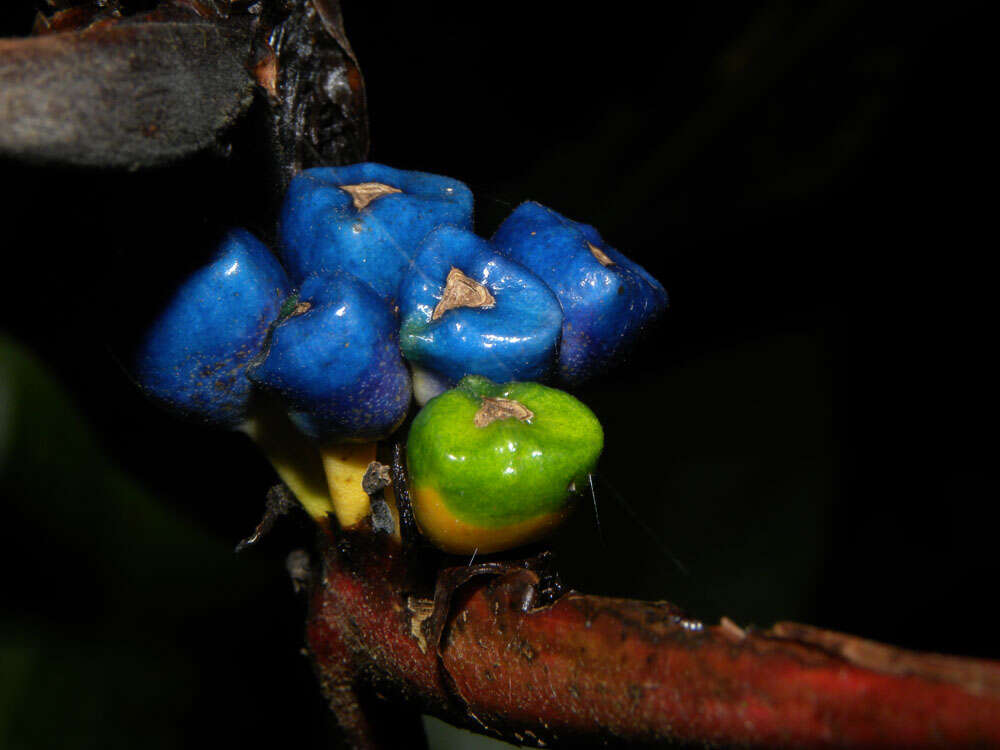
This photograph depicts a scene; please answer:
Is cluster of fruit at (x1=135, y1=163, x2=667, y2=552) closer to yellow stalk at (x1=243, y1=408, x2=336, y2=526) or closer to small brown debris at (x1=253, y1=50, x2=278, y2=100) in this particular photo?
yellow stalk at (x1=243, y1=408, x2=336, y2=526)

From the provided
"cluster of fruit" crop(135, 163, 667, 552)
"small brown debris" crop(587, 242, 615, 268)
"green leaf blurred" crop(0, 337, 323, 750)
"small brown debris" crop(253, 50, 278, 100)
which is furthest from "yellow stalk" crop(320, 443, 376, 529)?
"green leaf blurred" crop(0, 337, 323, 750)

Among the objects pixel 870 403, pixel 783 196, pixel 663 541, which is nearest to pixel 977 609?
pixel 870 403

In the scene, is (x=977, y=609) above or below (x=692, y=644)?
below

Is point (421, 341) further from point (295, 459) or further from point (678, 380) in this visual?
point (678, 380)

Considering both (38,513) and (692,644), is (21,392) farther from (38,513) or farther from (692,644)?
(692,644)

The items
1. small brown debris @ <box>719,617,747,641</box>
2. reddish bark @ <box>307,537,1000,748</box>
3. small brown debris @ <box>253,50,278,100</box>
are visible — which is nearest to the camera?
reddish bark @ <box>307,537,1000,748</box>

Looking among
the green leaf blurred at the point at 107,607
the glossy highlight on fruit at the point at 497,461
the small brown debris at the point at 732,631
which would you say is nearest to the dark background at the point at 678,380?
the green leaf blurred at the point at 107,607

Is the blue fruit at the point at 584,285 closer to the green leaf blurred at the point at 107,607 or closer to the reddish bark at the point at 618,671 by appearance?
the reddish bark at the point at 618,671
